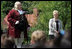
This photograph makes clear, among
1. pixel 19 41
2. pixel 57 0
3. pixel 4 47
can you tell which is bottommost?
pixel 19 41

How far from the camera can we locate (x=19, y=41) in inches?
275

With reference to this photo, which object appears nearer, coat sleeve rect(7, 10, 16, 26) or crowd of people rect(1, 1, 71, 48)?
crowd of people rect(1, 1, 71, 48)

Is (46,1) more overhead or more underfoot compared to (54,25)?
more overhead

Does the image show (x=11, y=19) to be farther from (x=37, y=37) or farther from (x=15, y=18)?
(x=37, y=37)

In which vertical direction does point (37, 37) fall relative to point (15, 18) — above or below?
below

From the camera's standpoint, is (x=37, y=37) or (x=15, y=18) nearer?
(x=37, y=37)

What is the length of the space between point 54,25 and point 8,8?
4.68 meters

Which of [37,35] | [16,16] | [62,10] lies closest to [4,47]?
[37,35]

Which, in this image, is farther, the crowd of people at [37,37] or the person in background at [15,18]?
the person in background at [15,18]

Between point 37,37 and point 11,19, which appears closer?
point 37,37

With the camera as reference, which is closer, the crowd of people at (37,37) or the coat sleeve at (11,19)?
the crowd of people at (37,37)

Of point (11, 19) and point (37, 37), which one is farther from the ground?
point (11, 19)

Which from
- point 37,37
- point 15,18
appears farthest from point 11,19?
point 37,37

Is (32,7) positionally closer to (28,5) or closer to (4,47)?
(28,5)
